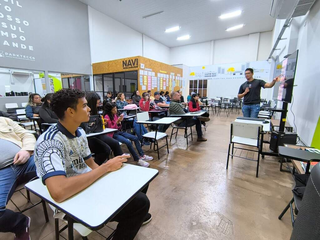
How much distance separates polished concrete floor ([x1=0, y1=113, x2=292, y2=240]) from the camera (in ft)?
4.62

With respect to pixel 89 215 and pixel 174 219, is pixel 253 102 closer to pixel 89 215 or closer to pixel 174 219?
pixel 174 219

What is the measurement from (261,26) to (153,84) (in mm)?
7365

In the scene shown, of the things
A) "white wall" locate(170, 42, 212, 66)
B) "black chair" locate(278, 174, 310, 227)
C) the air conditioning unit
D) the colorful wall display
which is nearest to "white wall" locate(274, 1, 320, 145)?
the air conditioning unit

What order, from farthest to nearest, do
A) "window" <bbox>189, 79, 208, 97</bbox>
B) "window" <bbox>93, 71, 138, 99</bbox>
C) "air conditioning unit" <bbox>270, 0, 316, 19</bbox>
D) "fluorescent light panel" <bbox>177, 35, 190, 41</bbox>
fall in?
"window" <bbox>189, 79, 208, 97</bbox> < "fluorescent light panel" <bbox>177, 35, 190, 41</bbox> < "window" <bbox>93, 71, 138, 99</bbox> < "air conditioning unit" <bbox>270, 0, 316, 19</bbox>

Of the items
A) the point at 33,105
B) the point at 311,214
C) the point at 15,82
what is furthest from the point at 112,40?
Answer: the point at 311,214

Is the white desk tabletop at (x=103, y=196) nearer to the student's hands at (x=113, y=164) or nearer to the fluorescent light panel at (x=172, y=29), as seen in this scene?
the student's hands at (x=113, y=164)

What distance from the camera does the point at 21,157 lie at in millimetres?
1340

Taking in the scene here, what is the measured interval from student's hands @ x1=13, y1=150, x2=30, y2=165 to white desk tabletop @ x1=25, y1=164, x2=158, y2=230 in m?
0.52

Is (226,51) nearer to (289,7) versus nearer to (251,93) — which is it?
(289,7)

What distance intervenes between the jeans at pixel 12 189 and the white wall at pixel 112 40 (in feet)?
23.7

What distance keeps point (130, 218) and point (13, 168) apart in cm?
112

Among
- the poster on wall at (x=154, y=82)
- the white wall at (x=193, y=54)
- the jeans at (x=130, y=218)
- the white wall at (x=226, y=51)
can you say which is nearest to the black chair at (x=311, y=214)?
the jeans at (x=130, y=218)

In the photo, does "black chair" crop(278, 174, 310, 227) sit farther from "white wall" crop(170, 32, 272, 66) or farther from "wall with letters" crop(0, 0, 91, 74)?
"white wall" crop(170, 32, 272, 66)

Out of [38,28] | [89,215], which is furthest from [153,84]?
[89,215]
